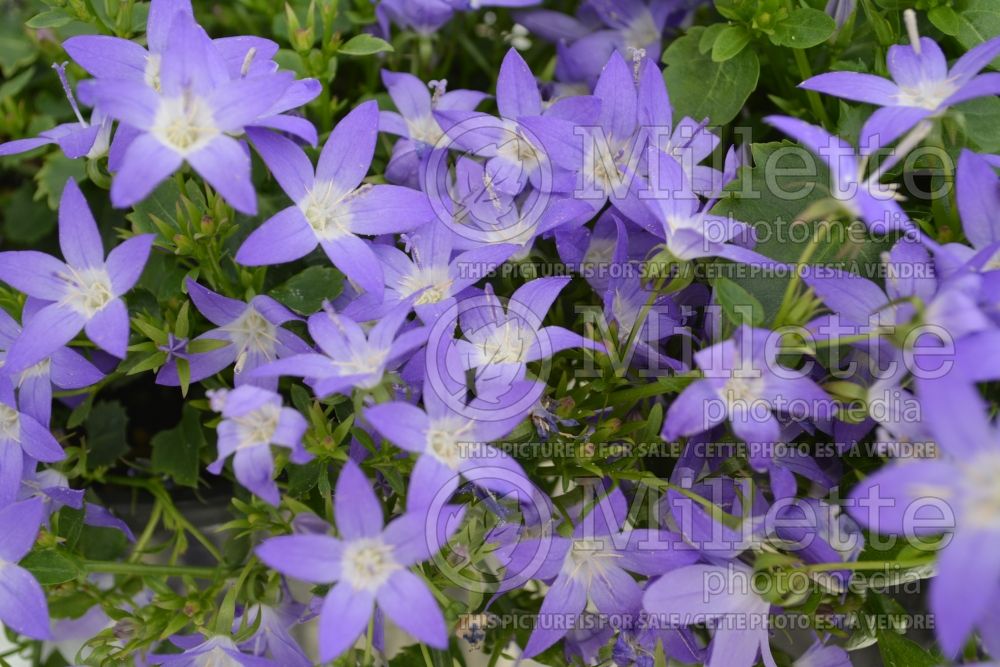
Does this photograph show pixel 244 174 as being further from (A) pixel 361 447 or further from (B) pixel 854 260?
(B) pixel 854 260

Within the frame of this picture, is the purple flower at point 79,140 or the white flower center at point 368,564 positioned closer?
the white flower center at point 368,564

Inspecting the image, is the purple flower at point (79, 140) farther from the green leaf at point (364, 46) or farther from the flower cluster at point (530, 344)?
the green leaf at point (364, 46)

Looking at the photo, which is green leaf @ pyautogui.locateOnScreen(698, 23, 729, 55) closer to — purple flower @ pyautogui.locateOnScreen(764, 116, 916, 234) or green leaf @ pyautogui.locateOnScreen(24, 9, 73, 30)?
purple flower @ pyautogui.locateOnScreen(764, 116, 916, 234)

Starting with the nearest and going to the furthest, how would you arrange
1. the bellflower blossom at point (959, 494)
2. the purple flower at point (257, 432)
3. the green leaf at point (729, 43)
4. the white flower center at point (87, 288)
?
the bellflower blossom at point (959, 494)
the purple flower at point (257, 432)
the white flower center at point (87, 288)
the green leaf at point (729, 43)

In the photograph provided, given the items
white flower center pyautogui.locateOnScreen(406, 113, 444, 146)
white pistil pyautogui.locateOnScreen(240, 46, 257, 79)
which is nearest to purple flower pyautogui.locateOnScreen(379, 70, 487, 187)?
white flower center pyautogui.locateOnScreen(406, 113, 444, 146)

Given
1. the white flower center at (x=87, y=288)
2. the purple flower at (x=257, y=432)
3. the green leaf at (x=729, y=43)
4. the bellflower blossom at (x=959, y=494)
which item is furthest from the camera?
the green leaf at (x=729, y=43)

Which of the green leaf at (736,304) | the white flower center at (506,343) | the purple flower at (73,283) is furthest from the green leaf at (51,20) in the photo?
the green leaf at (736,304)

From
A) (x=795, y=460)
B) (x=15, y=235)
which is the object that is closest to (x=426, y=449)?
(x=795, y=460)
